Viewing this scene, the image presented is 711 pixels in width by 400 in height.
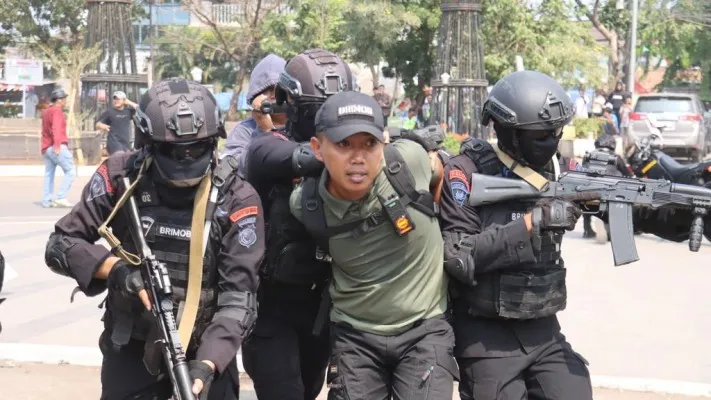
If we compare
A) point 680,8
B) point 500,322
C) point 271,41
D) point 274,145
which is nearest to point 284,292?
point 274,145

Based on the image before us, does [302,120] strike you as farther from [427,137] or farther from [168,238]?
[168,238]

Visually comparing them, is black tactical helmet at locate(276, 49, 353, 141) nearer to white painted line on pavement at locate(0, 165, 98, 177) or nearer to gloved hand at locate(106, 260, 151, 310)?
gloved hand at locate(106, 260, 151, 310)

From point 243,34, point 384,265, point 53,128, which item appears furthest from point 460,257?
point 243,34

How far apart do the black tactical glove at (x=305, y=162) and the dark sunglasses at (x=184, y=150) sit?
0.40 m

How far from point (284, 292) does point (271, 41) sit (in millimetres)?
32275

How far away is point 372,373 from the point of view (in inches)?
161

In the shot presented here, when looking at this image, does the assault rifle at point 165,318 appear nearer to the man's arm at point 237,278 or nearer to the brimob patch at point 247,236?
the man's arm at point 237,278

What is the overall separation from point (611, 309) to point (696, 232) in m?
5.02

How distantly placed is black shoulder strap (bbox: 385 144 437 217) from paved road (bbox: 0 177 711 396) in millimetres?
3468

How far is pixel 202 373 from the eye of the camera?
3.76 metres

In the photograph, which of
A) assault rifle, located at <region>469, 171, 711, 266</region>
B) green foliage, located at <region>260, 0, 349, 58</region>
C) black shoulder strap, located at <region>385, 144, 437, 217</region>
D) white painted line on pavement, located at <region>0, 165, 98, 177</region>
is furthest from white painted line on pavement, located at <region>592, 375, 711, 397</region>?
green foliage, located at <region>260, 0, 349, 58</region>

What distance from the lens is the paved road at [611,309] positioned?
761 centimetres

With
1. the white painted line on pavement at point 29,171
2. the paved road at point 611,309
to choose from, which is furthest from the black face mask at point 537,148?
the white painted line on pavement at point 29,171

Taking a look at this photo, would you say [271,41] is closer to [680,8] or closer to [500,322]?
[680,8]
